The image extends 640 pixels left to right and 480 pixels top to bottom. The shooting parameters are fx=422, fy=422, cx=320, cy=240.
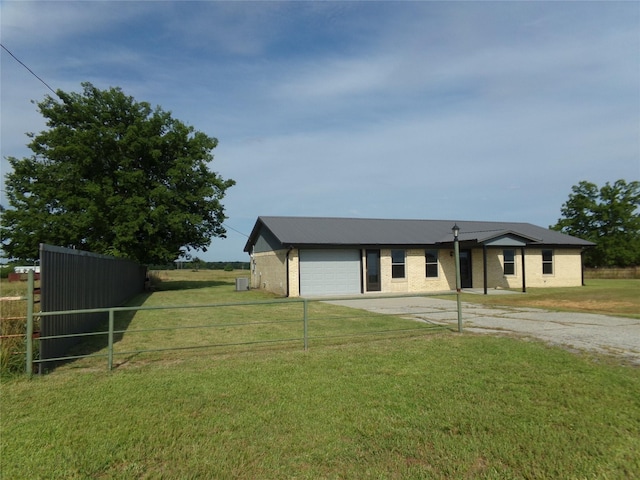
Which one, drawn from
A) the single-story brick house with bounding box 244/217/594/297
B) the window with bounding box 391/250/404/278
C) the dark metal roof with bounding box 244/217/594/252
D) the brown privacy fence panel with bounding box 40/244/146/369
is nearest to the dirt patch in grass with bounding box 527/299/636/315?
the single-story brick house with bounding box 244/217/594/297

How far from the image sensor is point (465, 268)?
995 inches

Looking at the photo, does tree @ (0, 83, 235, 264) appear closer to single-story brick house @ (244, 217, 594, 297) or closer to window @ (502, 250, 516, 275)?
single-story brick house @ (244, 217, 594, 297)

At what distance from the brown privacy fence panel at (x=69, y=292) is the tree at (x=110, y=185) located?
43.7 feet

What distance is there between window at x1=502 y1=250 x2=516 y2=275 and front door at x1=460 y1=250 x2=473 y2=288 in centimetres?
230

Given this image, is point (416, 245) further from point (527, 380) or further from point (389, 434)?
point (389, 434)

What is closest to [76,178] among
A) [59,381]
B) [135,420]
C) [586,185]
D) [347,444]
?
[59,381]

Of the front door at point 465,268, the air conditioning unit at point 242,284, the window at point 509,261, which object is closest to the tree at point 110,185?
the air conditioning unit at point 242,284

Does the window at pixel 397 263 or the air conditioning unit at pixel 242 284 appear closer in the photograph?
the window at pixel 397 263

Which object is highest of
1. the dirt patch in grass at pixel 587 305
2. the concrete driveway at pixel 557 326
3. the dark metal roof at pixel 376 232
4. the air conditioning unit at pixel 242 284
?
the dark metal roof at pixel 376 232

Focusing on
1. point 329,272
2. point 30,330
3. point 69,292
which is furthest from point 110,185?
point 30,330

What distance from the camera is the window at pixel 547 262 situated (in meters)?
27.1

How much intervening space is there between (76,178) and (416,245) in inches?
875

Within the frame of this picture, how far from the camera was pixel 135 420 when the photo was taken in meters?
4.57

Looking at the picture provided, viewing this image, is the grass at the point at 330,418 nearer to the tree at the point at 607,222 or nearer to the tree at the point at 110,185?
the tree at the point at 110,185
